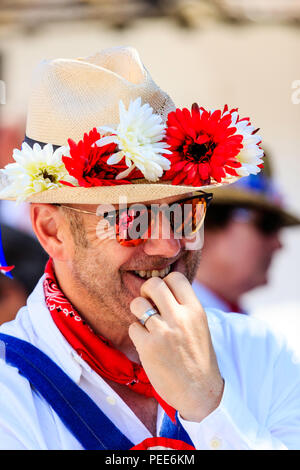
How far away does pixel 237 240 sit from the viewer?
4.95m

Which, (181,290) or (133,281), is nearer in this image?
(181,290)

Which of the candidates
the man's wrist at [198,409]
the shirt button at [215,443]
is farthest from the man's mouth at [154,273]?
the shirt button at [215,443]

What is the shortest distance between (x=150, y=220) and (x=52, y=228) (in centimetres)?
41

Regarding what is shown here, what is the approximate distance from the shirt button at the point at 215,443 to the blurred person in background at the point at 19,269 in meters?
2.99

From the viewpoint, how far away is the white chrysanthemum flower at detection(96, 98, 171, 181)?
2.19m

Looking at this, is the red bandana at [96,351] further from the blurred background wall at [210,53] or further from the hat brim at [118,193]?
the blurred background wall at [210,53]

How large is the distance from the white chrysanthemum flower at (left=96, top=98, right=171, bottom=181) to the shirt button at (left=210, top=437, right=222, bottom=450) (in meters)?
0.87

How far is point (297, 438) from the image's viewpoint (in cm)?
223

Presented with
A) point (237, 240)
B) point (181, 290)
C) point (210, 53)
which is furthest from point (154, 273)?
point (210, 53)

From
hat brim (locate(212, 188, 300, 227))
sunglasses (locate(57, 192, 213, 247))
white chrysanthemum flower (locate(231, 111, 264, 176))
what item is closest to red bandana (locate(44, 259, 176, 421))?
sunglasses (locate(57, 192, 213, 247))

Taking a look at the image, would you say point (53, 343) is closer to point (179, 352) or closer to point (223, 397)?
point (179, 352)

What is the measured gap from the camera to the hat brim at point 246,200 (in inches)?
185

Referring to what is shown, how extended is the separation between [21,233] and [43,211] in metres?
2.65
